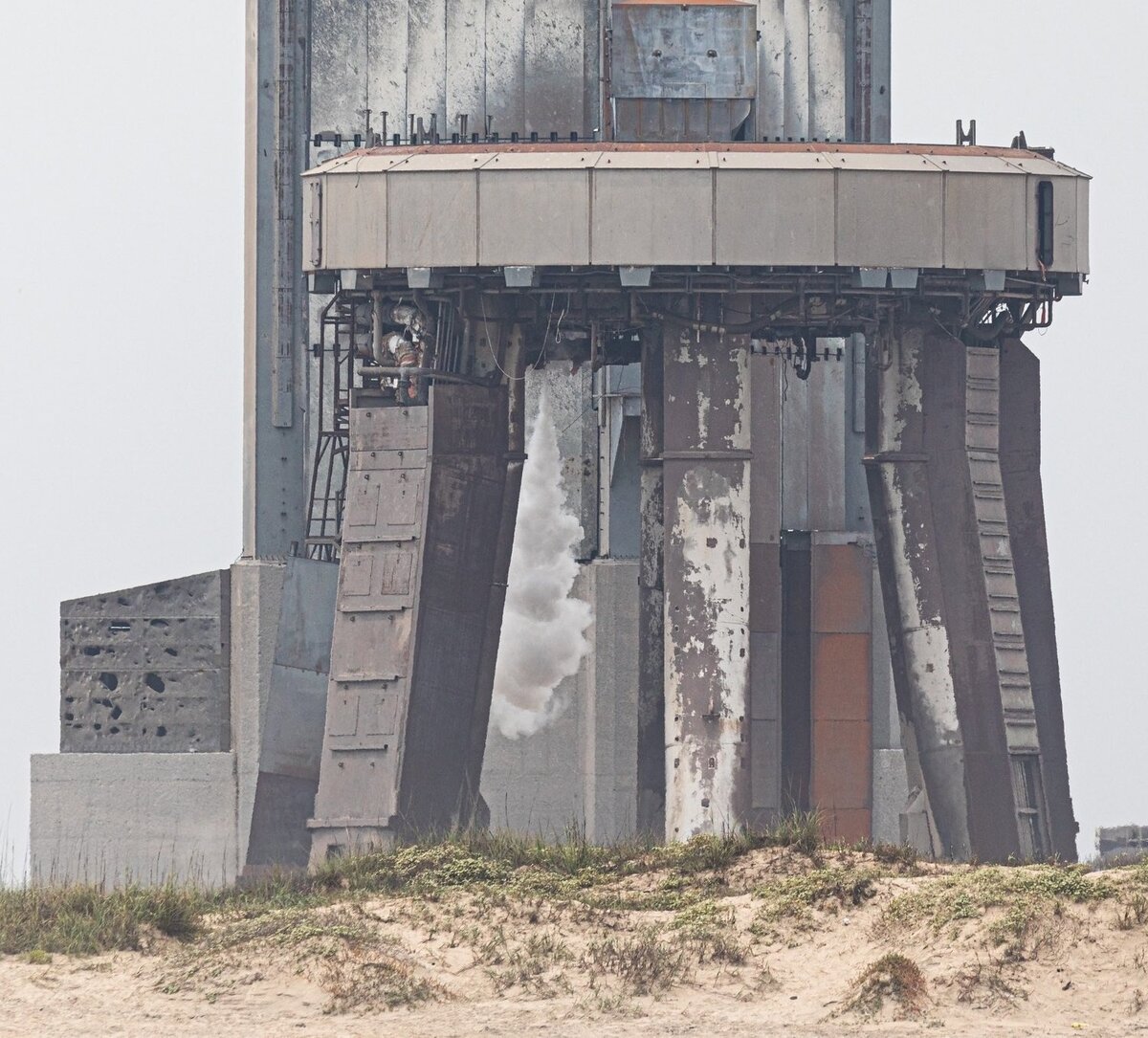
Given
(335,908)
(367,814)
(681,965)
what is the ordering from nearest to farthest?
(681,965)
(335,908)
(367,814)

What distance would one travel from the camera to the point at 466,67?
49.8 meters

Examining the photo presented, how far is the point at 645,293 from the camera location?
42.0 meters

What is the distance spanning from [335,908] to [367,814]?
1165 centimetres

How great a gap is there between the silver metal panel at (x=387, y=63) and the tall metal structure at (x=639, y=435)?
65mm

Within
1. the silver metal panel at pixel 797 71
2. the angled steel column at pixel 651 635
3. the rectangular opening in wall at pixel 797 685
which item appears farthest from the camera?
the silver metal panel at pixel 797 71

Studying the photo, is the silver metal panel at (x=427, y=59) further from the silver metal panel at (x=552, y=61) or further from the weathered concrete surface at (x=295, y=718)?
the weathered concrete surface at (x=295, y=718)

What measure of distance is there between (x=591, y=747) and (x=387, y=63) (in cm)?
1216

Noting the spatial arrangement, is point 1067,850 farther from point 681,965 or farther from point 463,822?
point 681,965

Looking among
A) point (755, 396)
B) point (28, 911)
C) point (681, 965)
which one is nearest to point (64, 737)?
point (755, 396)

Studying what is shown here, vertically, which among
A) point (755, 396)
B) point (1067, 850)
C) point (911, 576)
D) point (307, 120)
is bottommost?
point (1067, 850)

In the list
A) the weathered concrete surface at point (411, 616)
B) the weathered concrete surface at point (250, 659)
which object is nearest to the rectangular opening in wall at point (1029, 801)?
the weathered concrete surface at point (411, 616)

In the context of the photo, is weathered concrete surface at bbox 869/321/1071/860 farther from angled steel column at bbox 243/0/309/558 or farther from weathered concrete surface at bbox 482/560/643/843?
angled steel column at bbox 243/0/309/558

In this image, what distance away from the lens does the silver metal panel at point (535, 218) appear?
133 feet

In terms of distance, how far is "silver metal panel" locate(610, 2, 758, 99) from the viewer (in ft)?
147
